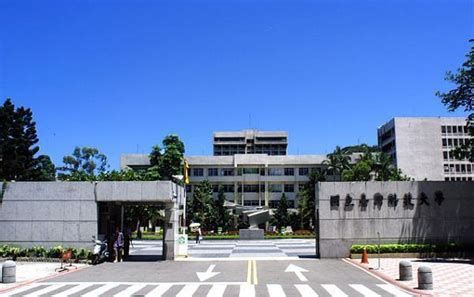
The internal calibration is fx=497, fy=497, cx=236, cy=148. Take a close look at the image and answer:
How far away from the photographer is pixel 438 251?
26.2 m

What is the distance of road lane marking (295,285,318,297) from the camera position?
1510cm

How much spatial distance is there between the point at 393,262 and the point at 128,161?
65.3 m

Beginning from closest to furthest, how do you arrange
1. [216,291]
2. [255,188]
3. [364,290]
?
[216,291], [364,290], [255,188]

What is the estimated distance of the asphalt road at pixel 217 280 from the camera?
15.8 meters

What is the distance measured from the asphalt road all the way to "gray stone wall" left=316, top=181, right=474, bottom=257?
8.64ft

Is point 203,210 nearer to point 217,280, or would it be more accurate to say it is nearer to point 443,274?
point 217,280

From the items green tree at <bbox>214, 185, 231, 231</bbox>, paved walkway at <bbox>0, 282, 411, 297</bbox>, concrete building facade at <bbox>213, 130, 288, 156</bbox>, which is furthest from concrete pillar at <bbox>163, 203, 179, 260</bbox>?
concrete building facade at <bbox>213, 130, 288, 156</bbox>

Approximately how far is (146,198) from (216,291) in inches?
417

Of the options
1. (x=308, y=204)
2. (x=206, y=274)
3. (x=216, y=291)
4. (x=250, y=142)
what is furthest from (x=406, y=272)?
(x=250, y=142)

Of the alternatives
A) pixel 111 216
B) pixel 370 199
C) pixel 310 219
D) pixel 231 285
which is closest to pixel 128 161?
pixel 310 219

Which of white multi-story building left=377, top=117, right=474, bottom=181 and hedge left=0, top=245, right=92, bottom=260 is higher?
white multi-story building left=377, top=117, right=474, bottom=181

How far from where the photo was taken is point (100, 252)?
25000mm

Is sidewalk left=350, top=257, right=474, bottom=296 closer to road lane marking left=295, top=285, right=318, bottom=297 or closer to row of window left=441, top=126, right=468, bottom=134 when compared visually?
road lane marking left=295, top=285, right=318, bottom=297

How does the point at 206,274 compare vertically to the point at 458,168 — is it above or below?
below
